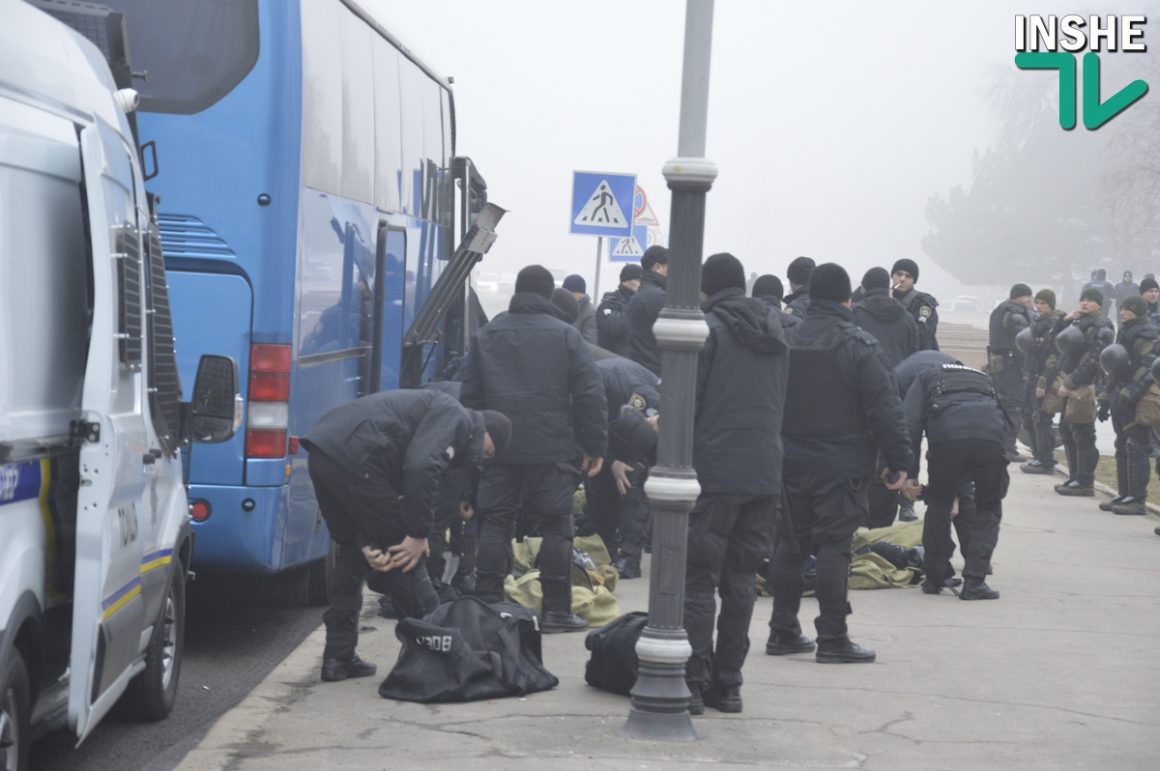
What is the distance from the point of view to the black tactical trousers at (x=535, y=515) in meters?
9.95

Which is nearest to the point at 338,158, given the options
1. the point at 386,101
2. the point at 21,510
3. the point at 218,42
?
the point at 218,42

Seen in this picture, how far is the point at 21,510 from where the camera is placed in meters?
5.29

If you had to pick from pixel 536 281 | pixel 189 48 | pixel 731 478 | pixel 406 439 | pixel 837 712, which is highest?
pixel 189 48

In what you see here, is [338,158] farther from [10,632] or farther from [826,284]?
[10,632]

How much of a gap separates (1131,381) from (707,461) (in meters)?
9.82

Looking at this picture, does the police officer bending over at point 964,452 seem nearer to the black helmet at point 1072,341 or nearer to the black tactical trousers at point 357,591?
the black tactical trousers at point 357,591

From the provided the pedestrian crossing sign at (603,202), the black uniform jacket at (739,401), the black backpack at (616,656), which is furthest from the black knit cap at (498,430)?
the pedestrian crossing sign at (603,202)

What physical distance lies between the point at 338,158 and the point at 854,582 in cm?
457

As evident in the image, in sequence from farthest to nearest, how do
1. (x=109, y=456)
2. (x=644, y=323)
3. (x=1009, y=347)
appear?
1. (x=1009, y=347)
2. (x=644, y=323)
3. (x=109, y=456)

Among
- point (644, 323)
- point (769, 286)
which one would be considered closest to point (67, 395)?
point (769, 286)

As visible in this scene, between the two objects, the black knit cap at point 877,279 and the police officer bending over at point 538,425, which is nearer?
the police officer bending over at point 538,425

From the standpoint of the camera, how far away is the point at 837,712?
26.7 ft

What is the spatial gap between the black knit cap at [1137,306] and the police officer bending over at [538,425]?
27.3 ft

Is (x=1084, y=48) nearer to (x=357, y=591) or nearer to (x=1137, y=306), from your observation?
(x=1137, y=306)
